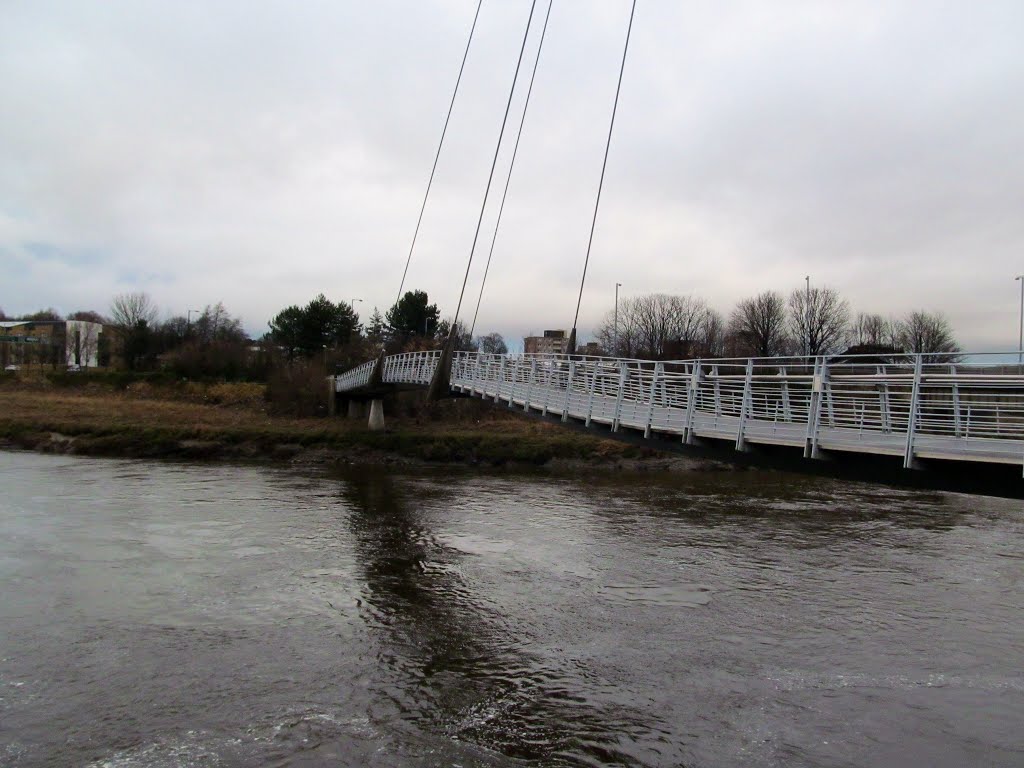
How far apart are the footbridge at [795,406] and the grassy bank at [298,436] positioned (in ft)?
39.8

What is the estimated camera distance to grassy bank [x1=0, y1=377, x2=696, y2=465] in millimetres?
36344

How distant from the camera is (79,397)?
171 feet

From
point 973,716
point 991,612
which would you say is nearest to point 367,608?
point 973,716

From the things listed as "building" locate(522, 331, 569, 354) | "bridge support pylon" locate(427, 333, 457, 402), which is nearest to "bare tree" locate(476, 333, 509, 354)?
"building" locate(522, 331, 569, 354)

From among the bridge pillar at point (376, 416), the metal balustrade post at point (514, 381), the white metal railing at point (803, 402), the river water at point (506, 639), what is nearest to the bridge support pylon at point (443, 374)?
the white metal railing at point (803, 402)

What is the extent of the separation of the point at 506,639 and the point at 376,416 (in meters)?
32.0

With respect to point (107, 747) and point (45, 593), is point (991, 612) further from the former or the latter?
point (45, 593)

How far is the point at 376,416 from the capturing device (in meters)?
42.1

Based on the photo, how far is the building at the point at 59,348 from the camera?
249ft

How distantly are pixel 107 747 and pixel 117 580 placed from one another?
635 centimetres

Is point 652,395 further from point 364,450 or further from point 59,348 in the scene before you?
point 59,348

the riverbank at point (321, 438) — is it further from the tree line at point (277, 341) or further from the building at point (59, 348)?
the building at point (59, 348)

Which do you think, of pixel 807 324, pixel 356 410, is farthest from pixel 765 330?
pixel 356 410

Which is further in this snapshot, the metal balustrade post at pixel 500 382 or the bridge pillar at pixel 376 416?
the bridge pillar at pixel 376 416
